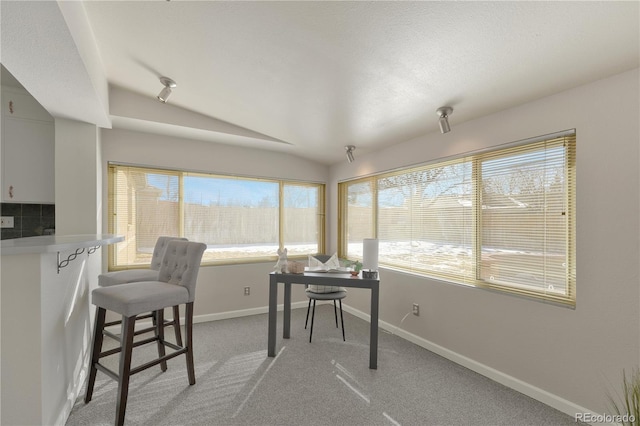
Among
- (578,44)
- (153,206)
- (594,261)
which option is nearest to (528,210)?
(594,261)

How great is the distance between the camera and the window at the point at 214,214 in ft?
11.1

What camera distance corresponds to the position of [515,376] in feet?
7.50

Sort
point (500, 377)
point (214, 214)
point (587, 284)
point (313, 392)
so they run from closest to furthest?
point (587, 284)
point (313, 392)
point (500, 377)
point (214, 214)

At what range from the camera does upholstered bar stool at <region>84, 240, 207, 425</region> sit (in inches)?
71.5

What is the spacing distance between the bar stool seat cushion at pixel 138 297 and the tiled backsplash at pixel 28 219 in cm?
193

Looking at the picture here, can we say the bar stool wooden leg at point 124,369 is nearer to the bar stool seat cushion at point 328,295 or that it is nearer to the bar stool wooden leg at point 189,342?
the bar stool wooden leg at point 189,342

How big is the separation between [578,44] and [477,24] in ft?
1.92

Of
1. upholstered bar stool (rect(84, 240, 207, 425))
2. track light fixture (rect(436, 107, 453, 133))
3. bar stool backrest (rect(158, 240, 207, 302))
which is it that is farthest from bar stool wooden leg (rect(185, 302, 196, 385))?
track light fixture (rect(436, 107, 453, 133))

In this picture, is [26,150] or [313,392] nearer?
[313,392]

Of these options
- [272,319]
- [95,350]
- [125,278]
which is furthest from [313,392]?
[125,278]

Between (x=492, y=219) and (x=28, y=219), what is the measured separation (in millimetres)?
4622

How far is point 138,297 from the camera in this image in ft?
5.97
